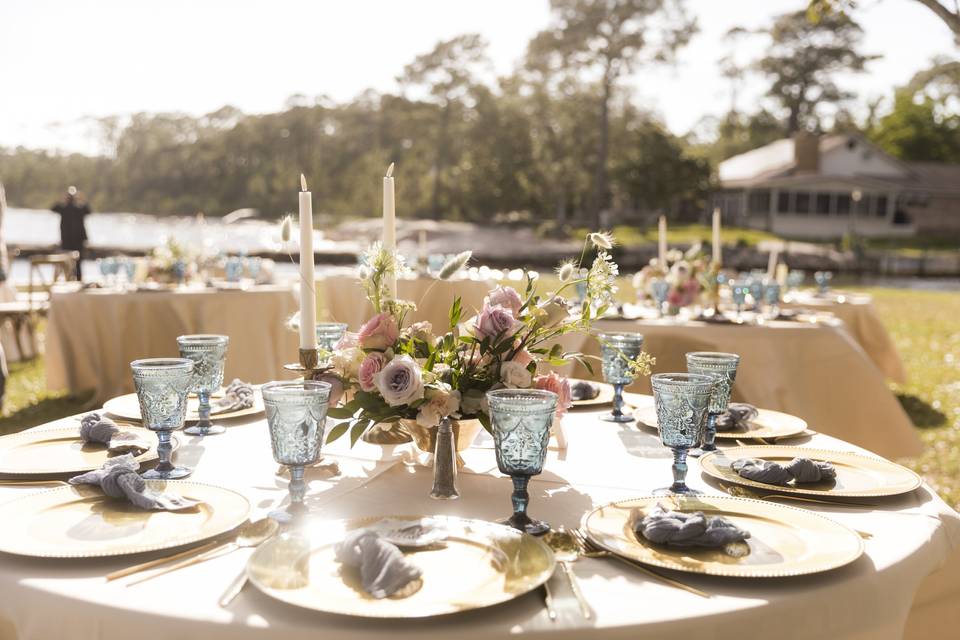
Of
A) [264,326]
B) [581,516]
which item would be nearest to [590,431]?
[581,516]

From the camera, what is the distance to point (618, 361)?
209cm

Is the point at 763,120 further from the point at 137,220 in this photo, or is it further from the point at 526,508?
the point at 526,508

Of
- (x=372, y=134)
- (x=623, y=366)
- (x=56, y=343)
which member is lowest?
(x=56, y=343)

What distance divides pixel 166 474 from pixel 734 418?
1341mm

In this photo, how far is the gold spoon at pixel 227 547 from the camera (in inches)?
44.1

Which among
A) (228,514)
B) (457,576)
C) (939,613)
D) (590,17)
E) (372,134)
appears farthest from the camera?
(372,134)

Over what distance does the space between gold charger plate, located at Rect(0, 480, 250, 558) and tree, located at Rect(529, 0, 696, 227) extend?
89.7 feet

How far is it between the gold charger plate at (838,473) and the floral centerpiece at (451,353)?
27cm

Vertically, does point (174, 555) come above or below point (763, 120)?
below

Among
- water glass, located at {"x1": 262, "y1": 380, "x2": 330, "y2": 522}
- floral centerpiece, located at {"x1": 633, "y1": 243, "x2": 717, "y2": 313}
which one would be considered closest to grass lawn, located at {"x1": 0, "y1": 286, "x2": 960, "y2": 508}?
floral centerpiece, located at {"x1": 633, "y1": 243, "x2": 717, "y2": 313}

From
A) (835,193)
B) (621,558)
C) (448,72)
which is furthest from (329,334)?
(835,193)

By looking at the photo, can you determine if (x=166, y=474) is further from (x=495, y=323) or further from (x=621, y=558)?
(x=621, y=558)

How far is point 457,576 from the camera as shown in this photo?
1.11 meters

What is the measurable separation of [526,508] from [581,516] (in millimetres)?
98
